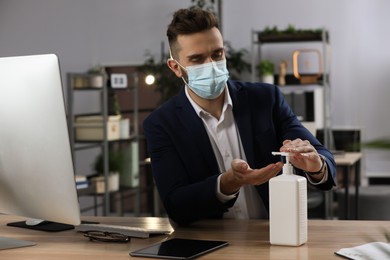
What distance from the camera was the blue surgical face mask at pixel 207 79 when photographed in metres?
2.46

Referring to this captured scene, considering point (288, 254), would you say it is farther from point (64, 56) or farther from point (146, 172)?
point (64, 56)

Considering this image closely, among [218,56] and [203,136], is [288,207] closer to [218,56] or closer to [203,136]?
[203,136]

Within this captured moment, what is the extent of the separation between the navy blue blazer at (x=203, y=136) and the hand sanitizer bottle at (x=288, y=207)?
49 cm

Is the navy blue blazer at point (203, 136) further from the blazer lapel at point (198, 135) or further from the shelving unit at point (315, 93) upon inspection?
the shelving unit at point (315, 93)

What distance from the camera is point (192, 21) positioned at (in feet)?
7.88

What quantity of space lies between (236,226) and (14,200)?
0.65 meters

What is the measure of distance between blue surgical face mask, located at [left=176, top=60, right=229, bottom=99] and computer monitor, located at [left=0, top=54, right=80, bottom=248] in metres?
0.73

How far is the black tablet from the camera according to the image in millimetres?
1744

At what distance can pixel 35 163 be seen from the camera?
190cm

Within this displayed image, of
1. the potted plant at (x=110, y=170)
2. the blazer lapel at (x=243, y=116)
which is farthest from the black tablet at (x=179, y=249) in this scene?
the potted plant at (x=110, y=170)

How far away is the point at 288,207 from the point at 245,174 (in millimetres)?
224

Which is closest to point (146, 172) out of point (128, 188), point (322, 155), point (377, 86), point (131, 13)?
point (128, 188)

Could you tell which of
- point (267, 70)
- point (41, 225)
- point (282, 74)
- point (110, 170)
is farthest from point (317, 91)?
point (41, 225)

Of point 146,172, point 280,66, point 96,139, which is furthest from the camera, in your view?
Answer: point 146,172
